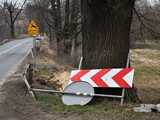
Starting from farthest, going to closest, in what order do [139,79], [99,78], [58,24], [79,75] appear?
[58,24] → [139,79] → [79,75] → [99,78]

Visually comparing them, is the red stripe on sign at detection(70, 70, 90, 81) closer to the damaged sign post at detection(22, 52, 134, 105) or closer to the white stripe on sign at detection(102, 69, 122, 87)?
the damaged sign post at detection(22, 52, 134, 105)

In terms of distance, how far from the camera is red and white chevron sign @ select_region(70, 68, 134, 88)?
404 inches

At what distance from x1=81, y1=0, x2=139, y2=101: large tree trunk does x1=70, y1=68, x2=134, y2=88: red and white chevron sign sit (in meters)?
0.51

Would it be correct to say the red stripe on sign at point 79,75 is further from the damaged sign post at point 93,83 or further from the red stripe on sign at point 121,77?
the red stripe on sign at point 121,77

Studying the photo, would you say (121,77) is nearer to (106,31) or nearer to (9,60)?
(106,31)

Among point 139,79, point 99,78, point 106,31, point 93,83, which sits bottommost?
point 139,79

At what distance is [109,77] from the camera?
10406 millimetres

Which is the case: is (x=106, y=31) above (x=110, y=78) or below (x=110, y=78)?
above

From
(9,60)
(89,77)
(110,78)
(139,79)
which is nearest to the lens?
(110,78)

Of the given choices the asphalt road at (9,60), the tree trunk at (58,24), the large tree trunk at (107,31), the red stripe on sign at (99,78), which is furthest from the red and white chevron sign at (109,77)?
the tree trunk at (58,24)

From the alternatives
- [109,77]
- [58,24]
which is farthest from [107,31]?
[58,24]

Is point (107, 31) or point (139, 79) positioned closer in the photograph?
point (107, 31)

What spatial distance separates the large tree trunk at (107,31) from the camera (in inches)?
424

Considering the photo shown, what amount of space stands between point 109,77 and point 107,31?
1240mm
